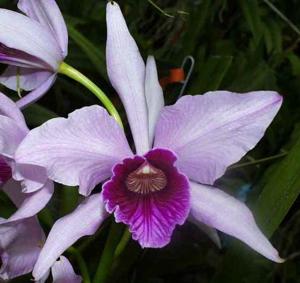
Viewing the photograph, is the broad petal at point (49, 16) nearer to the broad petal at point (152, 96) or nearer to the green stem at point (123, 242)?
the broad petal at point (152, 96)

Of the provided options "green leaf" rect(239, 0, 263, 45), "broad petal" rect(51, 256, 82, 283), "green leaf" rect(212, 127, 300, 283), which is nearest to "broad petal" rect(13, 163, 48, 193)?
"broad petal" rect(51, 256, 82, 283)

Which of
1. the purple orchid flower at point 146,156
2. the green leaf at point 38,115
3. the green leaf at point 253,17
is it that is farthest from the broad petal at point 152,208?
the green leaf at point 253,17

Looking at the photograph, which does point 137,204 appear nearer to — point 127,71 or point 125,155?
point 125,155

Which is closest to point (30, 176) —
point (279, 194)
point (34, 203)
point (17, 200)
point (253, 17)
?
point (34, 203)

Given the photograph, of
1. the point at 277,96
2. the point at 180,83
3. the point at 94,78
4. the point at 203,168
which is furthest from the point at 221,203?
the point at 94,78

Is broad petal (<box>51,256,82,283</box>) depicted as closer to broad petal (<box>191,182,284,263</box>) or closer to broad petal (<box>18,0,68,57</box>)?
broad petal (<box>191,182,284,263</box>)

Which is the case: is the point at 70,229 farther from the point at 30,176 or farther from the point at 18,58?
the point at 18,58

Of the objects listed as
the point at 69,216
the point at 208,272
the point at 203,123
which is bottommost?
the point at 208,272
